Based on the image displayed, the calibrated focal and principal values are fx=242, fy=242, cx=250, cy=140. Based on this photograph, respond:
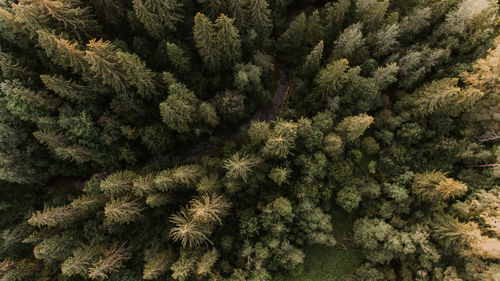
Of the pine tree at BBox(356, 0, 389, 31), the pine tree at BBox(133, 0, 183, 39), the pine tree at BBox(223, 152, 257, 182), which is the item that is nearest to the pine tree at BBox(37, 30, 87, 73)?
the pine tree at BBox(133, 0, 183, 39)

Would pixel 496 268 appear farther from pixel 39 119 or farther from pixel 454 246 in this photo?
pixel 39 119

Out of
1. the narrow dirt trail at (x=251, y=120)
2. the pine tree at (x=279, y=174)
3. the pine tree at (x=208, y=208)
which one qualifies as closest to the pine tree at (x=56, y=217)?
the narrow dirt trail at (x=251, y=120)

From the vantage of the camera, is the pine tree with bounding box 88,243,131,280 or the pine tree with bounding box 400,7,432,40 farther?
the pine tree with bounding box 400,7,432,40

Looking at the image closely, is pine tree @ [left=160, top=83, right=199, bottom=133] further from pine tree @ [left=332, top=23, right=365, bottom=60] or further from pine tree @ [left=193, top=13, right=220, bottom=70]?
pine tree @ [left=332, top=23, right=365, bottom=60]

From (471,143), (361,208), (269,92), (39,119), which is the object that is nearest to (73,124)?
(39,119)

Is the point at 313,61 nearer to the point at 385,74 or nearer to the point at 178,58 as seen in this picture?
the point at 385,74

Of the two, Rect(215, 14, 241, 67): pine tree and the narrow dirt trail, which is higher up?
Rect(215, 14, 241, 67): pine tree

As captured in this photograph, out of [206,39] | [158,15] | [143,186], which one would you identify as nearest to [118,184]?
[143,186]
